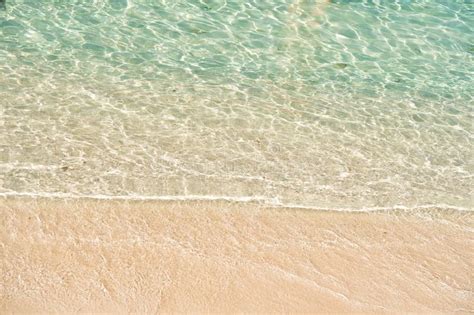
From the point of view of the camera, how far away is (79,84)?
971cm

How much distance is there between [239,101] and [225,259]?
378cm

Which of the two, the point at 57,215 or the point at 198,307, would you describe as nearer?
the point at 198,307

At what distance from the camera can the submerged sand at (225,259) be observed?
5871 millimetres

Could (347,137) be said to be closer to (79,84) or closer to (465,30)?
(79,84)

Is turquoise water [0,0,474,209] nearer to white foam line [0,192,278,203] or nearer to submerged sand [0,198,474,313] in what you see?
white foam line [0,192,278,203]

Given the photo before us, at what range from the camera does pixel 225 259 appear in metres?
6.42

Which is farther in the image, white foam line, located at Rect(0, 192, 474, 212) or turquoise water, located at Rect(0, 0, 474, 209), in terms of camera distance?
turquoise water, located at Rect(0, 0, 474, 209)

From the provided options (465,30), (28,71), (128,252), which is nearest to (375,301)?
(128,252)

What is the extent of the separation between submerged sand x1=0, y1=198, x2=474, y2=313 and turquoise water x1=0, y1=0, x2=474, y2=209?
16.6 inches

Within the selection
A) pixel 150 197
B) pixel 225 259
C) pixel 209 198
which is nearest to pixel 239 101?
pixel 209 198

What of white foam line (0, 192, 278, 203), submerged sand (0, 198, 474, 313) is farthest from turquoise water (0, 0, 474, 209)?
submerged sand (0, 198, 474, 313)

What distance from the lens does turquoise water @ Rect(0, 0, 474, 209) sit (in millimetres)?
7766

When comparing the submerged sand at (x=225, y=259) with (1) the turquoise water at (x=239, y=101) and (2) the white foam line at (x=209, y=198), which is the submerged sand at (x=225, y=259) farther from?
(1) the turquoise water at (x=239, y=101)

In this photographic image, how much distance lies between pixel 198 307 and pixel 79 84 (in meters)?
5.00
